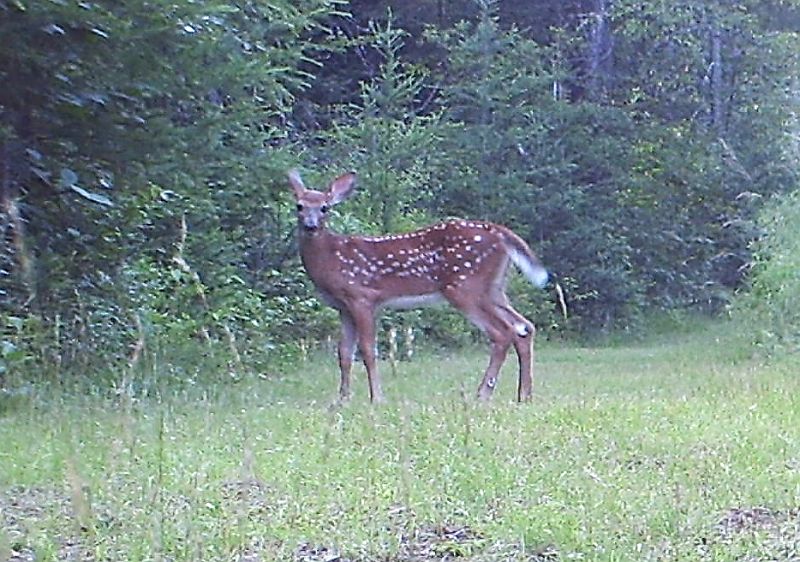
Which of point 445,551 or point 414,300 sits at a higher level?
point 414,300

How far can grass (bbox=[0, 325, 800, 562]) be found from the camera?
13.6 ft

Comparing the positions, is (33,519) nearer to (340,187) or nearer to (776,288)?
(340,187)

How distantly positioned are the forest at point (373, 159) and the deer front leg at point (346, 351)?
962 mm

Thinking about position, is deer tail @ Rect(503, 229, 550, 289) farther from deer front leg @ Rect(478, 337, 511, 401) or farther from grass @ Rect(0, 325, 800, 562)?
grass @ Rect(0, 325, 800, 562)

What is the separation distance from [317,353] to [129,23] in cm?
556

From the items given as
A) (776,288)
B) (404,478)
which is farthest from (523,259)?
(404,478)

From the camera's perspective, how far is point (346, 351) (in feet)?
30.2

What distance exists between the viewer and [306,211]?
9328 mm

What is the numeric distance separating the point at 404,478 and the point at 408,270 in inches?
185

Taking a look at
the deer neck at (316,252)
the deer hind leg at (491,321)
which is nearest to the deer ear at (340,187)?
the deer neck at (316,252)

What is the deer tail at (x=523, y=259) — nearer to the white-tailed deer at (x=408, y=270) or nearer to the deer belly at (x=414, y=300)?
the white-tailed deer at (x=408, y=270)

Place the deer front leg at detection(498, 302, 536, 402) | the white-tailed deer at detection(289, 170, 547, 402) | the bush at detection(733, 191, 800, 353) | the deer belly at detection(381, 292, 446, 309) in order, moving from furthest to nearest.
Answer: the bush at detection(733, 191, 800, 353) < the deer belly at detection(381, 292, 446, 309) < the white-tailed deer at detection(289, 170, 547, 402) < the deer front leg at detection(498, 302, 536, 402)

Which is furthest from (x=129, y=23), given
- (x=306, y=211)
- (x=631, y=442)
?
(x=631, y=442)

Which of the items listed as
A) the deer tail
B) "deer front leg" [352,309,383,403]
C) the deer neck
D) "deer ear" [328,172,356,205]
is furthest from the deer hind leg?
"deer ear" [328,172,356,205]
